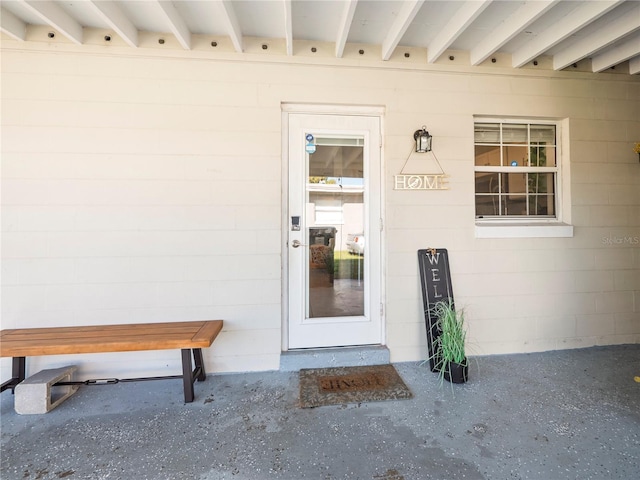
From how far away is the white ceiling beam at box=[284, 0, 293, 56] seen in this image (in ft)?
6.59

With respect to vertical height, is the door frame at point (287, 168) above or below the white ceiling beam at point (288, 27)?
below

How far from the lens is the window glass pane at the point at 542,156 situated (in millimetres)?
2955

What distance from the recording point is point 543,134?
2.97 meters

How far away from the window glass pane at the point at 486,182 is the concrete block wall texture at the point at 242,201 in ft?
0.65

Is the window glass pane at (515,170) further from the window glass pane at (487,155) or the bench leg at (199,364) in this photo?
the bench leg at (199,364)

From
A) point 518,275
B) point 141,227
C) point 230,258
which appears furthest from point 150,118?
point 518,275

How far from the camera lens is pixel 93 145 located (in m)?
2.42

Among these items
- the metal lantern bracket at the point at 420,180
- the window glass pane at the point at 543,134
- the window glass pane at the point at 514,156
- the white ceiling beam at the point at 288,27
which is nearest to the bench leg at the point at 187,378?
the metal lantern bracket at the point at 420,180

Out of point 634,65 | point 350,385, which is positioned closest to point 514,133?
point 634,65

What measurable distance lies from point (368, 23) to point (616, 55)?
2.31 metres

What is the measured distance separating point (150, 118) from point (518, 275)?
12.1 ft

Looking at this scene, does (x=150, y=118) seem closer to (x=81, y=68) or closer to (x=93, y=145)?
(x=93, y=145)

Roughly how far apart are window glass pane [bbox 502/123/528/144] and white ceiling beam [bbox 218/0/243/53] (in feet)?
8.63

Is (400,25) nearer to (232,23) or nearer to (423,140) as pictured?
(423,140)
